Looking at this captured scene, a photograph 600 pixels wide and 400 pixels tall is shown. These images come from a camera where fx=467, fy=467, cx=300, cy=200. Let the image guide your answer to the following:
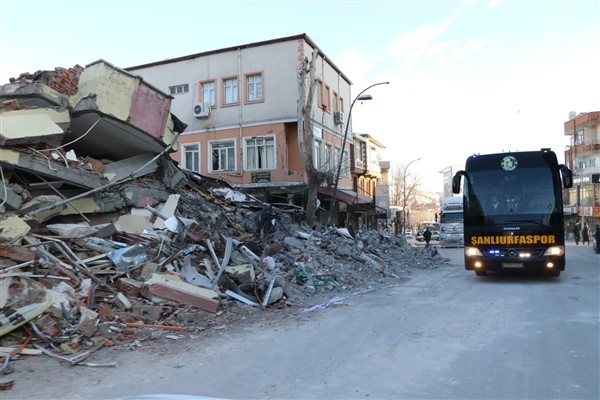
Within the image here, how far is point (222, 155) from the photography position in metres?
28.3

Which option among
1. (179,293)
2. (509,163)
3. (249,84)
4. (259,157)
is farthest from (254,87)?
(179,293)

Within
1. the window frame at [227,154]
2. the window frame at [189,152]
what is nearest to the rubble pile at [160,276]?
the window frame at [227,154]

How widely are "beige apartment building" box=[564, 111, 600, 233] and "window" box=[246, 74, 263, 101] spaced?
43.0 meters

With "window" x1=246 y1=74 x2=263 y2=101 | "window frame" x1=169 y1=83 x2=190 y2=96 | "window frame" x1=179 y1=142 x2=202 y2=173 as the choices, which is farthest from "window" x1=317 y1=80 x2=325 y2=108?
"window frame" x1=169 y1=83 x2=190 y2=96

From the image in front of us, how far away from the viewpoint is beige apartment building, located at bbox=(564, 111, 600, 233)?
54844 millimetres

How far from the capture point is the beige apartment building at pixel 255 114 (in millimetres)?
26266

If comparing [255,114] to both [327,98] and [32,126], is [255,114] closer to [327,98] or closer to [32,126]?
[327,98]

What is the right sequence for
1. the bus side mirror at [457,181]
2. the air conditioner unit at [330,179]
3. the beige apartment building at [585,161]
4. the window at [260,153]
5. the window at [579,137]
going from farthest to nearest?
1. the window at [579,137]
2. the beige apartment building at [585,161]
3. the window at [260,153]
4. the air conditioner unit at [330,179]
5. the bus side mirror at [457,181]

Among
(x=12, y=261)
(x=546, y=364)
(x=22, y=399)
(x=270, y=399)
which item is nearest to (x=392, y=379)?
(x=270, y=399)

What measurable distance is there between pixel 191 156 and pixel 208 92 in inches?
162

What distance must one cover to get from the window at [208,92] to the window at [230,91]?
0.82 meters

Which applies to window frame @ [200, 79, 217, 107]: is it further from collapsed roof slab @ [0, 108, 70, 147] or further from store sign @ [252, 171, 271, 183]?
collapsed roof slab @ [0, 108, 70, 147]

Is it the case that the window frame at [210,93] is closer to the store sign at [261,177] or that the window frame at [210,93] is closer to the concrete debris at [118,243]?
Result: the store sign at [261,177]

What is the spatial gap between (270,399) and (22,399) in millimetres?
2528
